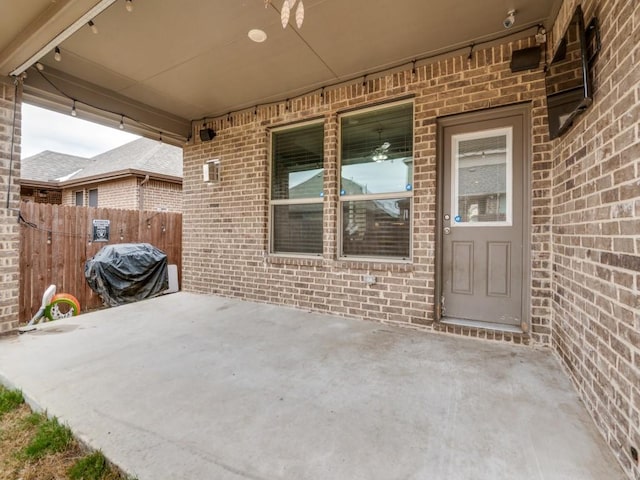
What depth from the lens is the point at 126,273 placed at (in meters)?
5.35

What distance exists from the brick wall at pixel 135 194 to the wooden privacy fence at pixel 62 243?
2796 millimetres

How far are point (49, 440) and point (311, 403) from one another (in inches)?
55.7

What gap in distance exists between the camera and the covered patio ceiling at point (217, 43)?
2.45m

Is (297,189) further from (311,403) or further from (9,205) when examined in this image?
(9,205)

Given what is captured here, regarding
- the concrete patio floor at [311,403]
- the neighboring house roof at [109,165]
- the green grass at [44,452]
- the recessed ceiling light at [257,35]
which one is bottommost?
the green grass at [44,452]

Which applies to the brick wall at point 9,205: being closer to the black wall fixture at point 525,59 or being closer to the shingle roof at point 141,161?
A: the black wall fixture at point 525,59

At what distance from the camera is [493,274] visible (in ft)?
9.84

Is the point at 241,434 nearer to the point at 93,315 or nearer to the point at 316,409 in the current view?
the point at 316,409

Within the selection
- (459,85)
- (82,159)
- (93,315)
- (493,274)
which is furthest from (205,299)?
(82,159)

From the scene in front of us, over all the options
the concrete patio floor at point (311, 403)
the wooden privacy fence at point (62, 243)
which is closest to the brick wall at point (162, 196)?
the wooden privacy fence at point (62, 243)

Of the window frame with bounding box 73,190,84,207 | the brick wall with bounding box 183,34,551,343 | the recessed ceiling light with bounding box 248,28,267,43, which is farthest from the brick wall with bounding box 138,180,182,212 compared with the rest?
the recessed ceiling light with bounding box 248,28,267,43

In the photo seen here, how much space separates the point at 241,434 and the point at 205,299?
3.36 meters

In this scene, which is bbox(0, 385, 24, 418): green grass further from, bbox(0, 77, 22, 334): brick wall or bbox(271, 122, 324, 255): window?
bbox(271, 122, 324, 255): window

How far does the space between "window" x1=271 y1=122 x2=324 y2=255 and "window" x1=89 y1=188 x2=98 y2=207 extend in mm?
8269
